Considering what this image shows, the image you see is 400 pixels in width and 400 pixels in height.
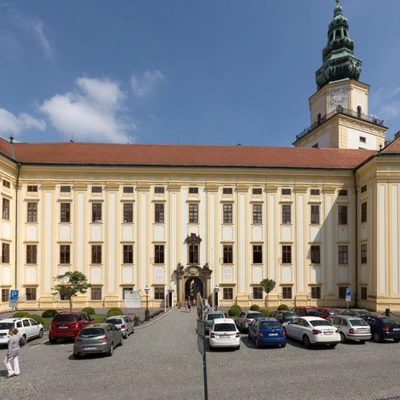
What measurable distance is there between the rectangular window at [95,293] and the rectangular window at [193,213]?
11361 mm

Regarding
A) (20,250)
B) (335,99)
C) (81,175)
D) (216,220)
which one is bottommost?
(20,250)

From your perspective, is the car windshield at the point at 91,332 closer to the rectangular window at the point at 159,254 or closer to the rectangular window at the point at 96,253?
the rectangular window at the point at 159,254

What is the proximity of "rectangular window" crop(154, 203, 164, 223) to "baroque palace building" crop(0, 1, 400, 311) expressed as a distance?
0.47 ft

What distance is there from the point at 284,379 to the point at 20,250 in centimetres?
3452

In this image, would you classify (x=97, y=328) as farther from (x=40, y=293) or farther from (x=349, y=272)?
(x=349, y=272)

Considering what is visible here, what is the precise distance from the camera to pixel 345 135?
171 feet

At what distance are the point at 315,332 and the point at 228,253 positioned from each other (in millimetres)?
24311

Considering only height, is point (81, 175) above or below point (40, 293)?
above

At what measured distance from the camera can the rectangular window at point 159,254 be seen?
4325cm

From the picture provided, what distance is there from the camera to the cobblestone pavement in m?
12.8

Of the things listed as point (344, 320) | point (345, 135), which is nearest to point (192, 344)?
point (344, 320)

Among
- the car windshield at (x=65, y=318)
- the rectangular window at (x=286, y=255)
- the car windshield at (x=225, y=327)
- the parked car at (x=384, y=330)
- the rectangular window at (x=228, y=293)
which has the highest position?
the rectangular window at (x=286, y=255)

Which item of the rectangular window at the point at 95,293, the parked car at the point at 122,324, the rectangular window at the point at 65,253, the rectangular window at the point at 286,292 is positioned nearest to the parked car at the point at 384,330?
the parked car at the point at 122,324

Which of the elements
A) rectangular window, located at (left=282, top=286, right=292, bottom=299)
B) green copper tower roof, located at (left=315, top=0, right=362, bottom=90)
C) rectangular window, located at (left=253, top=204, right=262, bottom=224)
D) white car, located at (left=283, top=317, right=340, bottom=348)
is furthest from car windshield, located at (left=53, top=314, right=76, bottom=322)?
green copper tower roof, located at (left=315, top=0, right=362, bottom=90)
